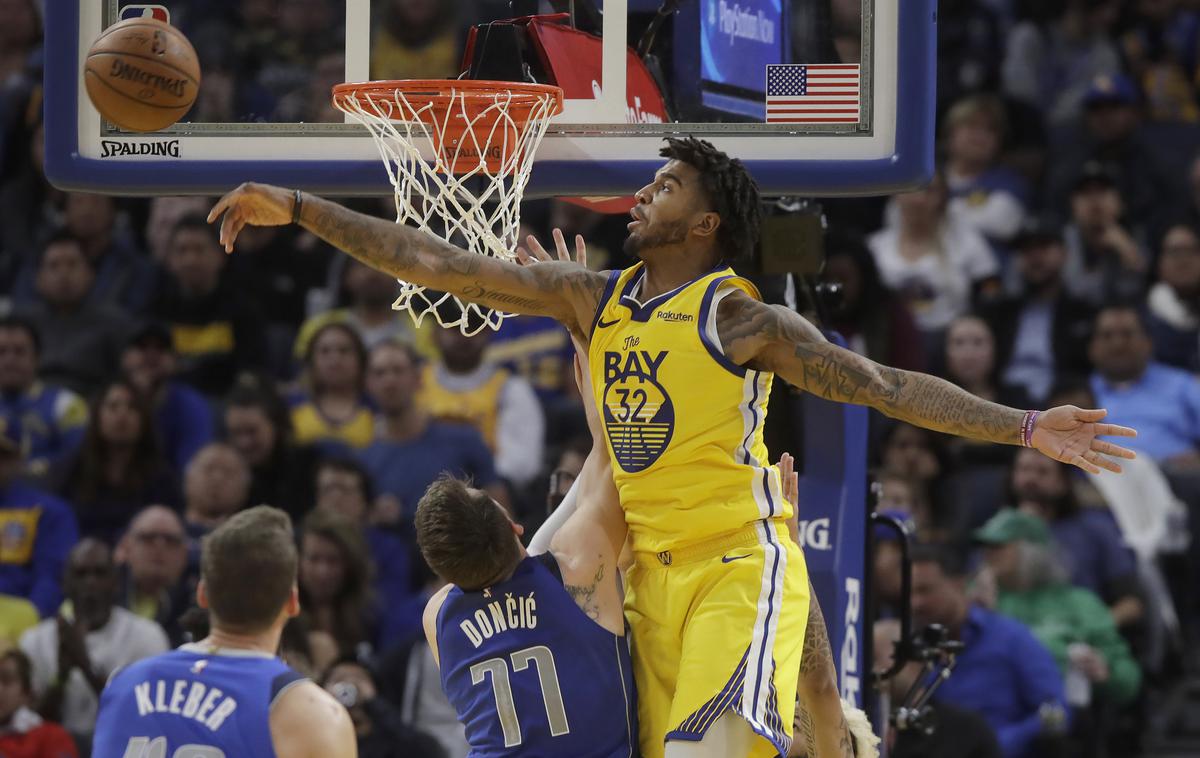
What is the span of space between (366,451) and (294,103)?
3.81 m

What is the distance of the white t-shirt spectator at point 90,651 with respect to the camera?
26.8 feet

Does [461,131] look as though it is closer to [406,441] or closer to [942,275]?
[406,441]

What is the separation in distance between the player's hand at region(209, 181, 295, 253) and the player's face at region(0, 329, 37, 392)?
5.52m

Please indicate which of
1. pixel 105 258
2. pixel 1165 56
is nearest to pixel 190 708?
pixel 105 258

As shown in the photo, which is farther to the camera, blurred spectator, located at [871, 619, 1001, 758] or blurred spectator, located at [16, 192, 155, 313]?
blurred spectator, located at [16, 192, 155, 313]

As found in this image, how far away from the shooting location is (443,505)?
4887mm

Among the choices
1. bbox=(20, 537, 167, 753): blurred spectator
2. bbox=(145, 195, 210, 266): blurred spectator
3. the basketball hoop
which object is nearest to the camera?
the basketball hoop

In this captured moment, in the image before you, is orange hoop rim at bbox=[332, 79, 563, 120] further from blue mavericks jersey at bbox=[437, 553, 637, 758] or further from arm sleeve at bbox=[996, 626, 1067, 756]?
arm sleeve at bbox=[996, 626, 1067, 756]

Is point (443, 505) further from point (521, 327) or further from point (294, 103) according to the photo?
point (521, 327)

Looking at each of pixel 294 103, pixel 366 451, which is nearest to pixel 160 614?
pixel 366 451

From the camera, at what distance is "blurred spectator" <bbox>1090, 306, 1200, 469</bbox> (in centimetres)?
975

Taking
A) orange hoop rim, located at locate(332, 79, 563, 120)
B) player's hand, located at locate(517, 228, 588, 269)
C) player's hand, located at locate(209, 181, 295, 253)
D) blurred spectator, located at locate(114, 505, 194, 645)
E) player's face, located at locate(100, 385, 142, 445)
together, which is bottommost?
blurred spectator, located at locate(114, 505, 194, 645)

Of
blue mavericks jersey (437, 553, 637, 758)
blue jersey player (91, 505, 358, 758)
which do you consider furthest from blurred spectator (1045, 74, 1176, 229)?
blue jersey player (91, 505, 358, 758)

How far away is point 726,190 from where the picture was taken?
495cm
